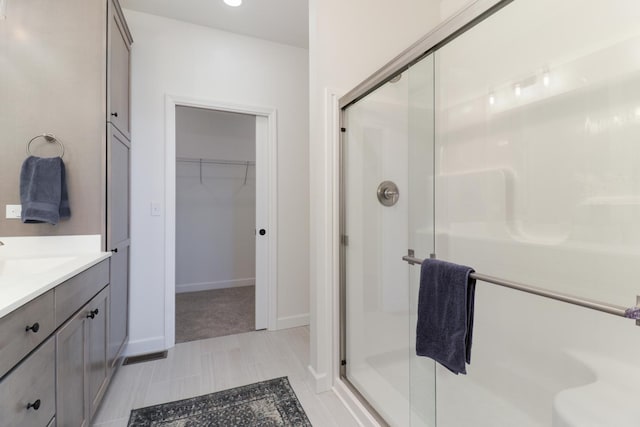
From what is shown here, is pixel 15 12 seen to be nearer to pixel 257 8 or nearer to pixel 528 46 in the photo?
pixel 257 8

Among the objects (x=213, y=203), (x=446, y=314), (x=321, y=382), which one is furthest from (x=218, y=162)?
(x=446, y=314)

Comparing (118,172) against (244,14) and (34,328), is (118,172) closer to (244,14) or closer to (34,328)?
(34,328)

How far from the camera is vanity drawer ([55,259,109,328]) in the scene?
Result: 1.16 m

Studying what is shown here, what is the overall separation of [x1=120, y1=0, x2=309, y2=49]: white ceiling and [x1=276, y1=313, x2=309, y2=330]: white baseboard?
2.74 meters

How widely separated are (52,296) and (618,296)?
91.3 inches

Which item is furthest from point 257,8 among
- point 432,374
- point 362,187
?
point 432,374

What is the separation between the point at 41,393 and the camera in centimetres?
99

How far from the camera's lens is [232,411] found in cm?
168

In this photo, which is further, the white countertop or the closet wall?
the closet wall

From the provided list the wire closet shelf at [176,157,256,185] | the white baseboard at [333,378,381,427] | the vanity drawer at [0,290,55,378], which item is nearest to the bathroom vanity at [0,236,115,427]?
the vanity drawer at [0,290,55,378]

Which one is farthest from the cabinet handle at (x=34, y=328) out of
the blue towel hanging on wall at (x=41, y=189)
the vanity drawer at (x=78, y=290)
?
the blue towel hanging on wall at (x=41, y=189)

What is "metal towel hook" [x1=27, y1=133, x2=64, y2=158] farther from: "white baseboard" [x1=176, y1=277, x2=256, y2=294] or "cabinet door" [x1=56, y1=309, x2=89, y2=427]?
"white baseboard" [x1=176, y1=277, x2=256, y2=294]

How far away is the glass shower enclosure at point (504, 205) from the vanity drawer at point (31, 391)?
1.45 metres

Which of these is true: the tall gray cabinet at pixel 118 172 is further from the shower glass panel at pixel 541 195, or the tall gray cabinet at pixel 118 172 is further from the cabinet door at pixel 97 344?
the shower glass panel at pixel 541 195
